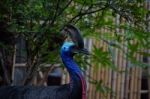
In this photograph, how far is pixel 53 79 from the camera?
19.2 feet

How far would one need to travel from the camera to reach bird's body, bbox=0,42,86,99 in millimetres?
3162

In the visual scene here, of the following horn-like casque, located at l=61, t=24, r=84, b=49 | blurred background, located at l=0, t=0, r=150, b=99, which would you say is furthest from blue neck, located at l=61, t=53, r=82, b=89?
blurred background, located at l=0, t=0, r=150, b=99

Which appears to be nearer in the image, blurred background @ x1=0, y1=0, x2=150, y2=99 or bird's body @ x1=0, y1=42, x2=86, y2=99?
bird's body @ x1=0, y1=42, x2=86, y2=99

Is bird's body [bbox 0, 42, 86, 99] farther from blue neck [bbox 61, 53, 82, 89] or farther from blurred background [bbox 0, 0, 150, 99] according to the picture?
blurred background [bbox 0, 0, 150, 99]

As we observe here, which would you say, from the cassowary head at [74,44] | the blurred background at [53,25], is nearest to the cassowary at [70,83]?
the cassowary head at [74,44]

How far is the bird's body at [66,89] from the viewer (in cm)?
316

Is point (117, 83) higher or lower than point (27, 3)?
lower

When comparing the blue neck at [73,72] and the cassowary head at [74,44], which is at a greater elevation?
the cassowary head at [74,44]

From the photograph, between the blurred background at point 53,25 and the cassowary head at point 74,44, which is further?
the blurred background at point 53,25

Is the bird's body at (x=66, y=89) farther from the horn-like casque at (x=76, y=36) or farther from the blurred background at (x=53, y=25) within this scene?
the blurred background at (x=53, y=25)

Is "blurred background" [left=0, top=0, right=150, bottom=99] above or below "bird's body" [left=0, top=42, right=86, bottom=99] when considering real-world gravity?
above

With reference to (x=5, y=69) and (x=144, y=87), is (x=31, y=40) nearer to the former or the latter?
(x=5, y=69)

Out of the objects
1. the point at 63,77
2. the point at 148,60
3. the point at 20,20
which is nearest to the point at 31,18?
the point at 20,20

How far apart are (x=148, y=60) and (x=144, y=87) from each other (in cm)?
43
